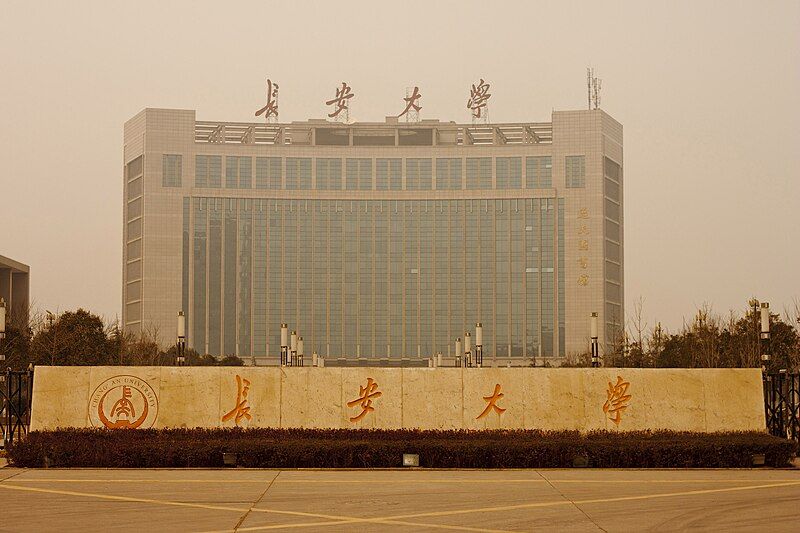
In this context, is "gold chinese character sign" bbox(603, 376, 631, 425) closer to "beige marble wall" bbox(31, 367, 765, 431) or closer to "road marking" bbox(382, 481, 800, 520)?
"beige marble wall" bbox(31, 367, 765, 431)

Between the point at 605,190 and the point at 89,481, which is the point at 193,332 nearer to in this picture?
the point at 605,190

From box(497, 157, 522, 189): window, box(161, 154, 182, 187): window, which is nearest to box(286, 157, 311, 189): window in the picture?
box(161, 154, 182, 187): window

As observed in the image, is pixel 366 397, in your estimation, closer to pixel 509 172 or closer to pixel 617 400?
pixel 617 400

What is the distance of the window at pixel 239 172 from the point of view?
12706 centimetres

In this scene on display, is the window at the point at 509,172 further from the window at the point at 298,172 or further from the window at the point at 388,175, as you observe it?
the window at the point at 298,172

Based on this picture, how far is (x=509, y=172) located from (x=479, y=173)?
3.51 m

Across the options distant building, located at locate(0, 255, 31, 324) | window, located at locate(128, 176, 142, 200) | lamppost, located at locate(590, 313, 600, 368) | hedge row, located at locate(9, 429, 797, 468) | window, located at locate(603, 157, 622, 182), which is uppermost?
window, located at locate(603, 157, 622, 182)

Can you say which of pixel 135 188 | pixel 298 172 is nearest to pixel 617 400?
pixel 298 172

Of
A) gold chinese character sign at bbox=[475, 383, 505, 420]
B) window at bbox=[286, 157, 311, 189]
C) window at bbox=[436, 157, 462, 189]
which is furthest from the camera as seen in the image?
window at bbox=[436, 157, 462, 189]

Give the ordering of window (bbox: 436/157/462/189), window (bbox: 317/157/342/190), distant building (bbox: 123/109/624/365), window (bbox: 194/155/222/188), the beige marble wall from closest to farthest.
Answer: the beige marble wall
distant building (bbox: 123/109/624/365)
window (bbox: 194/155/222/188)
window (bbox: 436/157/462/189)
window (bbox: 317/157/342/190)

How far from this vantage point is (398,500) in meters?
17.3

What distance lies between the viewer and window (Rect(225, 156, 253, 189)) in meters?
127

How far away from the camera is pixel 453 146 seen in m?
128

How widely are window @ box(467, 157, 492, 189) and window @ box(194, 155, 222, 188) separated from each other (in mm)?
28929
